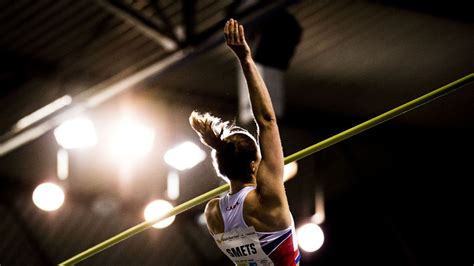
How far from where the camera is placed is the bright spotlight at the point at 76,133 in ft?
30.3

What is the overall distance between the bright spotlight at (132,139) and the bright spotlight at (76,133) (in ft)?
2.49

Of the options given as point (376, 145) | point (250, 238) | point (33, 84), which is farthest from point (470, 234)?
point (250, 238)

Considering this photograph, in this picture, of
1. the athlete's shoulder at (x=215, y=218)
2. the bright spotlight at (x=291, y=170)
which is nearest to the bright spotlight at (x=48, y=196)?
the bright spotlight at (x=291, y=170)

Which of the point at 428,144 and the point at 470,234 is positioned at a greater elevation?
the point at 428,144

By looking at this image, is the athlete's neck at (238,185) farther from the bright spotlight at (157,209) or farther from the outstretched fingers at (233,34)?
the bright spotlight at (157,209)

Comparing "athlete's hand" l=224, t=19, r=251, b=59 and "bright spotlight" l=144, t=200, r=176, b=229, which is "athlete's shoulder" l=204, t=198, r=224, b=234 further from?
"bright spotlight" l=144, t=200, r=176, b=229

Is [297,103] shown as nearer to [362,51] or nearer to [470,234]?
[362,51]

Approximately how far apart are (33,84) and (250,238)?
6.55 m

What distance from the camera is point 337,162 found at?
1261 centimetres

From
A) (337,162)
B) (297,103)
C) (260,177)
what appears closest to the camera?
(260,177)

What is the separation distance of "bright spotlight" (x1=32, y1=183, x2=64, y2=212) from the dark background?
2.01 feet

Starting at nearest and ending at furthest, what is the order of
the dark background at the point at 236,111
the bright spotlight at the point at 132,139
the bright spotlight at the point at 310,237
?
the dark background at the point at 236,111
the bright spotlight at the point at 132,139
the bright spotlight at the point at 310,237

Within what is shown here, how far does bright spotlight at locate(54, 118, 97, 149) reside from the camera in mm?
9227

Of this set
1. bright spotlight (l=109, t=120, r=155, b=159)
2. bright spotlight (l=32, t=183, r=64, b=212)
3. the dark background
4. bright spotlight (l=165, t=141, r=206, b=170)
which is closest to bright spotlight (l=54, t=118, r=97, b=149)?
the dark background
